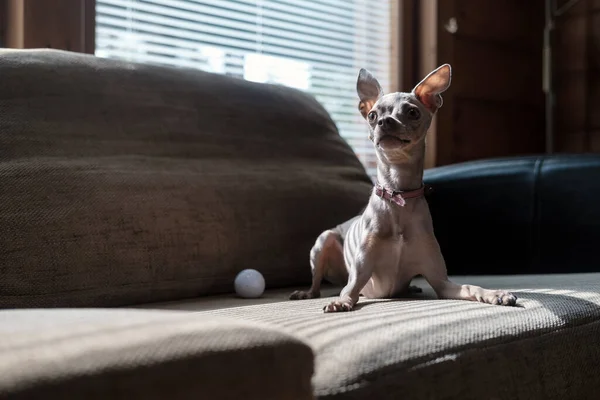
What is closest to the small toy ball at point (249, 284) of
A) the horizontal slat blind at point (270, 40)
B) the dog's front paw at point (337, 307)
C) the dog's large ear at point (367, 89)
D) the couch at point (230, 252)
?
the couch at point (230, 252)

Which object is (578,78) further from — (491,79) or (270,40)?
(270,40)

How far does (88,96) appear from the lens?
A: 64.8 inches

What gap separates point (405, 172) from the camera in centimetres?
154

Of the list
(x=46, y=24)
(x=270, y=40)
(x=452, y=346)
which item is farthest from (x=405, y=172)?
(x=270, y=40)

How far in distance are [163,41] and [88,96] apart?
85 cm

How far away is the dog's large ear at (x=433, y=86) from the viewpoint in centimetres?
155

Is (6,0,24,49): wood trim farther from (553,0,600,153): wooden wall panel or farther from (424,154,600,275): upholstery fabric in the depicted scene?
(553,0,600,153): wooden wall panel

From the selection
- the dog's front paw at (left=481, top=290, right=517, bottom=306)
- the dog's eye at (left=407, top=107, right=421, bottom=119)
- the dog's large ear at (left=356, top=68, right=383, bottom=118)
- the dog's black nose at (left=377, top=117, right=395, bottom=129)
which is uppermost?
the dog's large ear at (left=356, top=68, right=383, bottom=118)

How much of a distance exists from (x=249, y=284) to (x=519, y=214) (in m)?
0.88

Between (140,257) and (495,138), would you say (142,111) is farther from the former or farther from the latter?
(495,138)

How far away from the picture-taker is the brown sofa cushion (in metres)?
1.44

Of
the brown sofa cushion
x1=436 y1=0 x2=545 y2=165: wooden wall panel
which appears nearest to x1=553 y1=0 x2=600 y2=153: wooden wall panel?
x1=436 y1=0 x2=545 y2=165: wooden wall panel

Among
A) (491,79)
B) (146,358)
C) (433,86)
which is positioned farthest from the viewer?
(491,79)

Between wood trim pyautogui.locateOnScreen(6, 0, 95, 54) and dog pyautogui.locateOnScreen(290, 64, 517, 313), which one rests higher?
wood trim pyautogui.locateOnScreen(6, 0, 95, 54)
